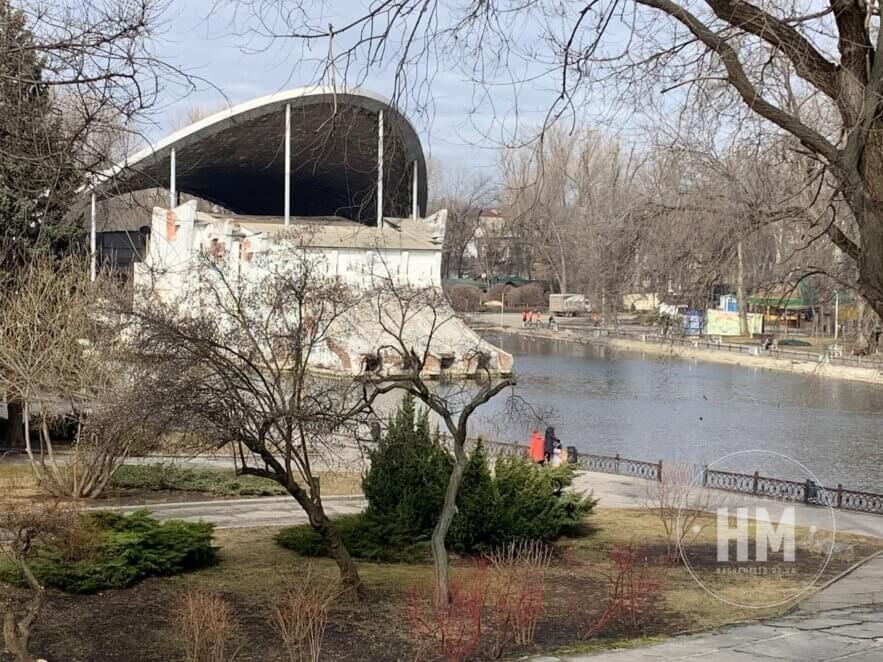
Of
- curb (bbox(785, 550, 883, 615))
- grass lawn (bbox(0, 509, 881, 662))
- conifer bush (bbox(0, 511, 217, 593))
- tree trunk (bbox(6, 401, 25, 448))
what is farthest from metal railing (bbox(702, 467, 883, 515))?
tree trunk (bbox(6, 401, 25, 448))

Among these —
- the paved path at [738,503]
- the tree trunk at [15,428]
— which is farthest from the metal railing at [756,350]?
the tree trunk at [15,428]

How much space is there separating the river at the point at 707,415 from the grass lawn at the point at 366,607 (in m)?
7.00

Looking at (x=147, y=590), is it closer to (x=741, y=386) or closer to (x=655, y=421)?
(x=655, y=421)

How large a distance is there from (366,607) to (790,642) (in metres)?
3.84

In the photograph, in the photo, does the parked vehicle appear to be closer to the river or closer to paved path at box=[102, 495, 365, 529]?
the river

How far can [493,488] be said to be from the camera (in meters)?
12.3

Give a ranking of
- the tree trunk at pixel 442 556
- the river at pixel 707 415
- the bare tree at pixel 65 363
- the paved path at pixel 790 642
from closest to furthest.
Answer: the paved path at pixel 790 642 → the tree trunk at pixel 442 556 → the bare tree at pixel 65 363 → the river at pixel 707 415

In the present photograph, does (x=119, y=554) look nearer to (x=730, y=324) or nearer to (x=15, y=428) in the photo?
(x=15, y=428)

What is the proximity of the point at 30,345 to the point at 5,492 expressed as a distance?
231 cm

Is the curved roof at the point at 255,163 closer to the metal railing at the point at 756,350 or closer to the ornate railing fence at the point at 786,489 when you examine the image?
the ornate railing fence at the point at 786,489

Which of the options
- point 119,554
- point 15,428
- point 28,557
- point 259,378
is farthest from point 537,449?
point 28,557

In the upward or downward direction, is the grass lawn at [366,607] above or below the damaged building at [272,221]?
below

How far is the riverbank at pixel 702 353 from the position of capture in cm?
4231

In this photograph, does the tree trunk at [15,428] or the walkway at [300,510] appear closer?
the walkway at [300,510]
